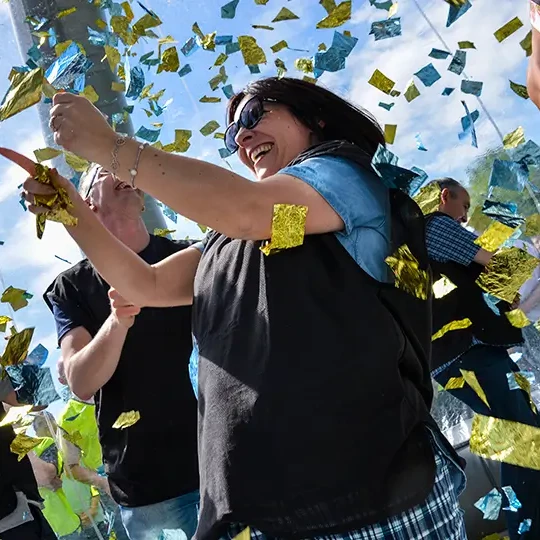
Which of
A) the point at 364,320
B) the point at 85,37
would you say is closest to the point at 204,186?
the point at 364,320

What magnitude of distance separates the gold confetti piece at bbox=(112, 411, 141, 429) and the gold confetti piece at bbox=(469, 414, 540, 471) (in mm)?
773

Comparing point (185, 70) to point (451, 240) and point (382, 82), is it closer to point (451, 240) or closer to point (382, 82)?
point (382, 82)

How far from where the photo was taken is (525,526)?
2.03 meters

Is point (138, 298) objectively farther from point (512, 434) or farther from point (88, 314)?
point (512, 434)

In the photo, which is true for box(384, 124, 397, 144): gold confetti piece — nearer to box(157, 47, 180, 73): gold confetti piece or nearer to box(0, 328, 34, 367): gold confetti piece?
box(157, 47, 180, 73): gold confetti piece

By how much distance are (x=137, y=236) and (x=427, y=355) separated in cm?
100

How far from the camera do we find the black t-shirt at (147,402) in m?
1.54

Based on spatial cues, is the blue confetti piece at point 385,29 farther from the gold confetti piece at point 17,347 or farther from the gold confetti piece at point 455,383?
the gold confetti piece at point 17,347

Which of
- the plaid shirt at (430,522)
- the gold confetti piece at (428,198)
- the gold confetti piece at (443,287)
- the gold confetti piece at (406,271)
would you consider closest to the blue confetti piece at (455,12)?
the gold confetti piece at (428,198)

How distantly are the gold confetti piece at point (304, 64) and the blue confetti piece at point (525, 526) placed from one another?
1584 mm

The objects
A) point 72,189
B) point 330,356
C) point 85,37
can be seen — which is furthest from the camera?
point 85,37

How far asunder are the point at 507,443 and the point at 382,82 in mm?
1050

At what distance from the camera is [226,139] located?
4.22 feet

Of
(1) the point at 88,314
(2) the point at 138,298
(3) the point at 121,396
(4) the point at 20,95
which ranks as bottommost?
(3) the point at 121,396
